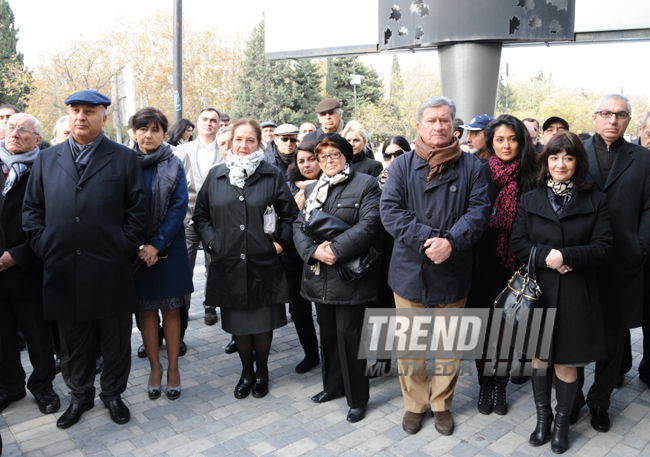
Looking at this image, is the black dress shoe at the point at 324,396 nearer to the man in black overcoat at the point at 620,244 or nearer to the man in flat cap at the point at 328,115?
the man in black overcoat at the point at 620,244

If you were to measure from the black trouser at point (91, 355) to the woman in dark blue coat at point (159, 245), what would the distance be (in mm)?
293

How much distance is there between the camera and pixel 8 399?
4242mm

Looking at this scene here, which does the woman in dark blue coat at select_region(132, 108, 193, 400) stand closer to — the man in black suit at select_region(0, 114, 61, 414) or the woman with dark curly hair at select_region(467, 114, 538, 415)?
the man in black suit at select_region(0, 114, 61, 414)

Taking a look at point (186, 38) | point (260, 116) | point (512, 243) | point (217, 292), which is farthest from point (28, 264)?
point (260, 116)

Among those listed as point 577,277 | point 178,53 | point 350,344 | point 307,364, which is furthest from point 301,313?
point 178,53

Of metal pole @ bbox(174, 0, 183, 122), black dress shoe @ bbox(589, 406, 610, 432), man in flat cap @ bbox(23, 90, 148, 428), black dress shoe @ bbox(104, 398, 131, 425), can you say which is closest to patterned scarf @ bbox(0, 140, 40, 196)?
man in flat cap @ bbox(23, 90, 148, 428)

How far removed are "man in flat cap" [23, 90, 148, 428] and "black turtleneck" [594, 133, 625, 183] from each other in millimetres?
3421

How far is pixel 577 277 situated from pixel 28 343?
13.7 ft

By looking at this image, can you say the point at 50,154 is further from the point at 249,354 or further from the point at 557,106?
the point at 557,106

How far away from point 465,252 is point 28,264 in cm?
328

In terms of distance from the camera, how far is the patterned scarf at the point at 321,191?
156 inches

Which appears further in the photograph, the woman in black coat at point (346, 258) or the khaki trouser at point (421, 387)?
the woman in black coat at point (346, 258)

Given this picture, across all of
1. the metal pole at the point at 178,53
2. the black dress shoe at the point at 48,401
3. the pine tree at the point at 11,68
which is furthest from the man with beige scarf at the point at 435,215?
the pine tree at the point at 11,68

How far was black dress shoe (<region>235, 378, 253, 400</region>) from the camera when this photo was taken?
4348mm
